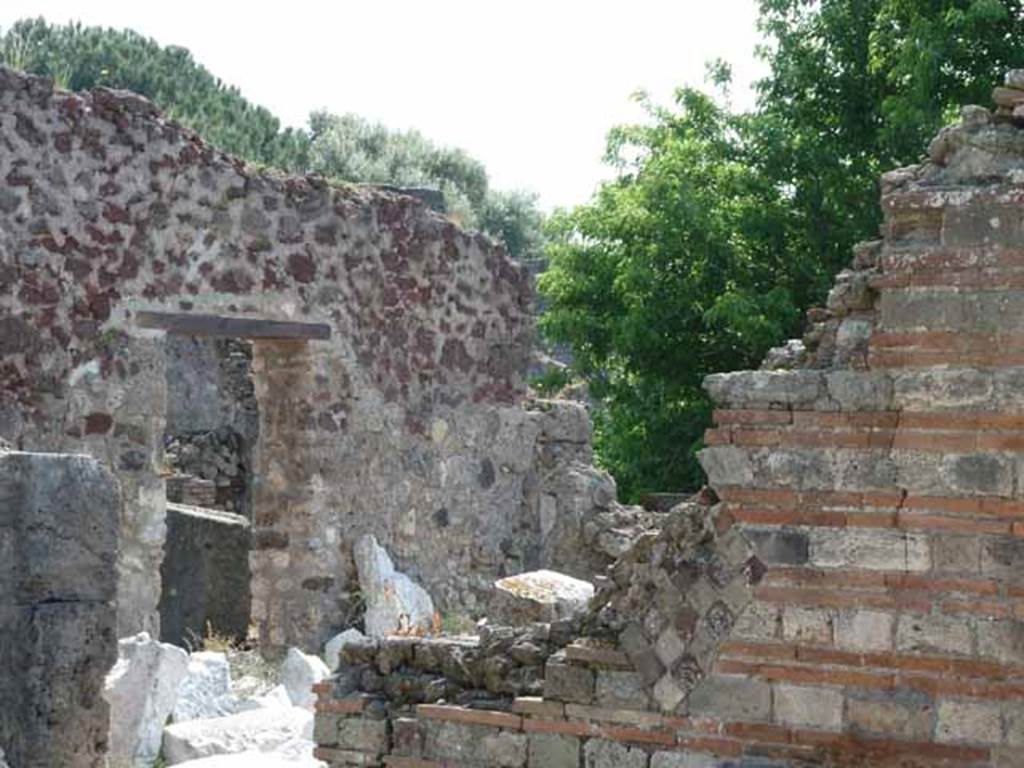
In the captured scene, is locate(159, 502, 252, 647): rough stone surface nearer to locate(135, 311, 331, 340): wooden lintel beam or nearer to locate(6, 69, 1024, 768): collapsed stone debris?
locate(135, 311, 331, 340): wooden lintel beam

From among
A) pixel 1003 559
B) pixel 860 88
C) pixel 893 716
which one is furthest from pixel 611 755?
pixel 860 88

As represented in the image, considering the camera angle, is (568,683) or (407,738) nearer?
(568,683)

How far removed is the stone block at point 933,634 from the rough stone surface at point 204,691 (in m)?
4.59

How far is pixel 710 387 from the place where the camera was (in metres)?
5.98

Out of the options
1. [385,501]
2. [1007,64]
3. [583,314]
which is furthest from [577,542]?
[1007,64]

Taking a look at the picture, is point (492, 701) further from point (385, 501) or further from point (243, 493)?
point (243, 493)

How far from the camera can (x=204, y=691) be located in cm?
980

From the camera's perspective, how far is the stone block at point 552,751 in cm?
620

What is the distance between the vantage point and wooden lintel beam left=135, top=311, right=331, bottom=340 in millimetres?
11047

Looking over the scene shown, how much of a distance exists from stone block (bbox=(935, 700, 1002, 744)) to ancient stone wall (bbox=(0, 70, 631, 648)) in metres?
5.94

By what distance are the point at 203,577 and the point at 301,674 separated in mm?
3345

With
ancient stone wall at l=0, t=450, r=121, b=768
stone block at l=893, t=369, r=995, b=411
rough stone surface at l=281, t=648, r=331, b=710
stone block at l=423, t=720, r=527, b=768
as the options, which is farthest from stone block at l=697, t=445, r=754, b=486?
rough stone surface at l=281, t=648, r=331, b=710

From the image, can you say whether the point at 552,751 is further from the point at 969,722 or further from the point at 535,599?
the point at 535,599

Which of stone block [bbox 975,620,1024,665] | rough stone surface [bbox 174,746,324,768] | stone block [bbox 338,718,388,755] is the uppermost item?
stone block [bbox 975,620,1024,665]
